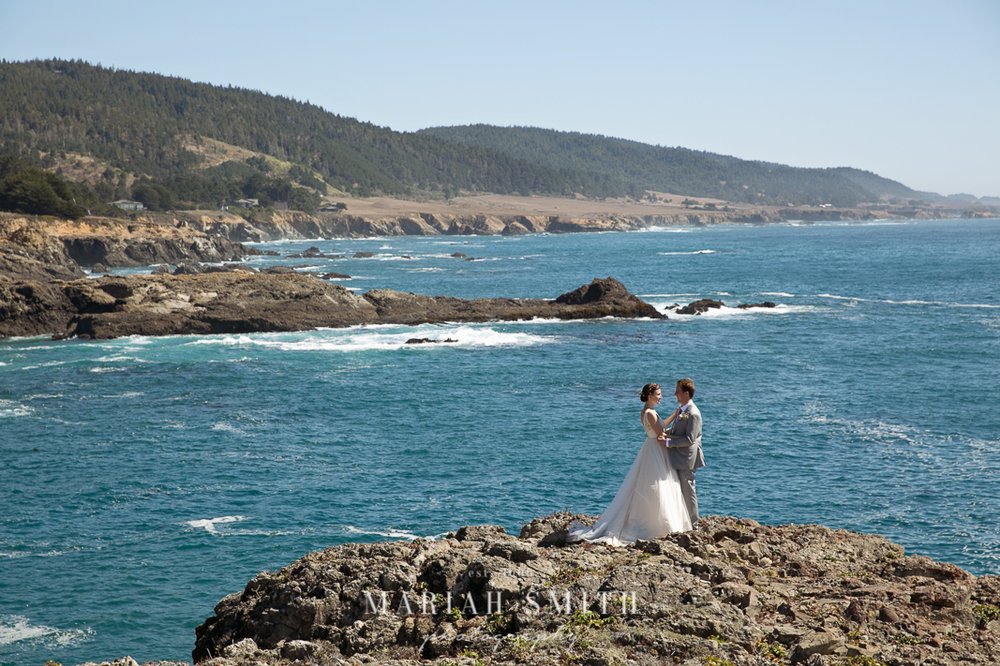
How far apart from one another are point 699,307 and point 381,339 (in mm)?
21283

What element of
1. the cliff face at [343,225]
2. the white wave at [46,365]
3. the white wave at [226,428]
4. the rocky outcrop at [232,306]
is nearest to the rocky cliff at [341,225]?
the cliff face at [343,225]

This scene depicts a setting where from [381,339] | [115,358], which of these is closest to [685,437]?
[115,358]

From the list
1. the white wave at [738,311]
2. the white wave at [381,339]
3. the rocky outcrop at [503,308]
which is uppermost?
the rocky outcrop at [503,308]

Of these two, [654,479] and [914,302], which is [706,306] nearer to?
[914,302]

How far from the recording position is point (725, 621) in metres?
10.6

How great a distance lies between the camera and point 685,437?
1327 cm

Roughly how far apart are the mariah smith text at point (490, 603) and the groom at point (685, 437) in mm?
2789

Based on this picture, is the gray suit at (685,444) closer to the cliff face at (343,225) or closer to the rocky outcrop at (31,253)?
the rocky outcrop at (31,253)

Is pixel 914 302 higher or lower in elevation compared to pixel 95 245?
lower

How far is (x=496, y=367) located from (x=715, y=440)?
1480cm

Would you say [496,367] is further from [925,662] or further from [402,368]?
[925,662]

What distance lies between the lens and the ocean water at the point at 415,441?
2100cm

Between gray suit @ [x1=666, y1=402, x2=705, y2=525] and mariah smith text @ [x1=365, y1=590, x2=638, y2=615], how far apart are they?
279 cm

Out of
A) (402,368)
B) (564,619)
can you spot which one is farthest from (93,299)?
(564,619)
